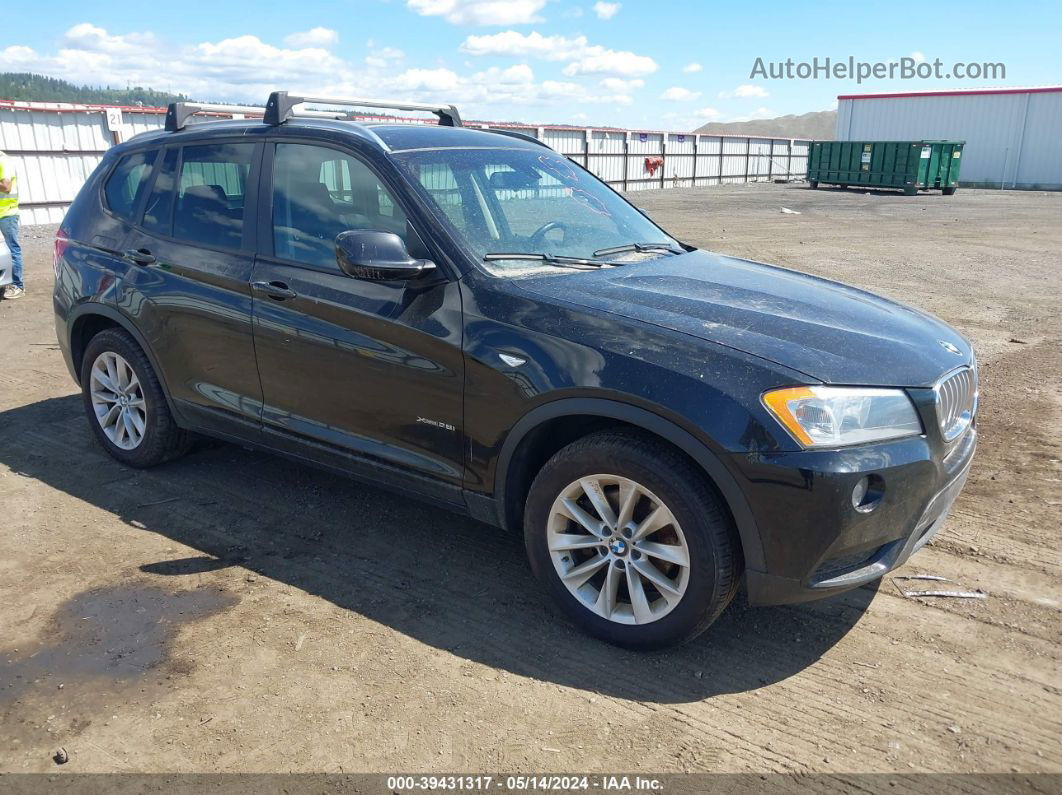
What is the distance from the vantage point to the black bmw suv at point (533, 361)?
288cm

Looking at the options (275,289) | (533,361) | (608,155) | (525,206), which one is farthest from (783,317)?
(608,155)

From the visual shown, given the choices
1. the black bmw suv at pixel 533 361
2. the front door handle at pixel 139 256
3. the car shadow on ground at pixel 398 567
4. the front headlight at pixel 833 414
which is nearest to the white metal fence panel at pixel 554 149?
the black bmw suv at pixel 533 361

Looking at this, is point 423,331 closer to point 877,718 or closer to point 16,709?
point 16,709

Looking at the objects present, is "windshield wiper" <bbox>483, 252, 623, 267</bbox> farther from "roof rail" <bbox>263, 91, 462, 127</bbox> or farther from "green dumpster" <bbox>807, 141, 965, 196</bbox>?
"green dumpster" <bbox>807, 141, 965, 196</bbox>

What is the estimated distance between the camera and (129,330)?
477cm

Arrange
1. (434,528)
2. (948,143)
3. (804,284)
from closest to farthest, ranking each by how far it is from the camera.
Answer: (804,284)
(434,528)
(948,143)

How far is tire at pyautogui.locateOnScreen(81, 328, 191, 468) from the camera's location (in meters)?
4.82

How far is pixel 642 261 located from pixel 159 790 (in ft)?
9.40

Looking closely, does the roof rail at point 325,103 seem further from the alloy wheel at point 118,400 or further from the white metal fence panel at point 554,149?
the alloy wheel at point 118,400

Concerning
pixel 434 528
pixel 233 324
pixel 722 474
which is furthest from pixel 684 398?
pixel 233 324

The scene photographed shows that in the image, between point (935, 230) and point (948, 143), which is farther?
point (948, 143)

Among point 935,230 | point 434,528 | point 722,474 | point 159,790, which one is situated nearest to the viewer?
point 159,790

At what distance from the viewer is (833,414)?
2818 millimetres

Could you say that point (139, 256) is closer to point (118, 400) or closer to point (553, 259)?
point (118, 400)
